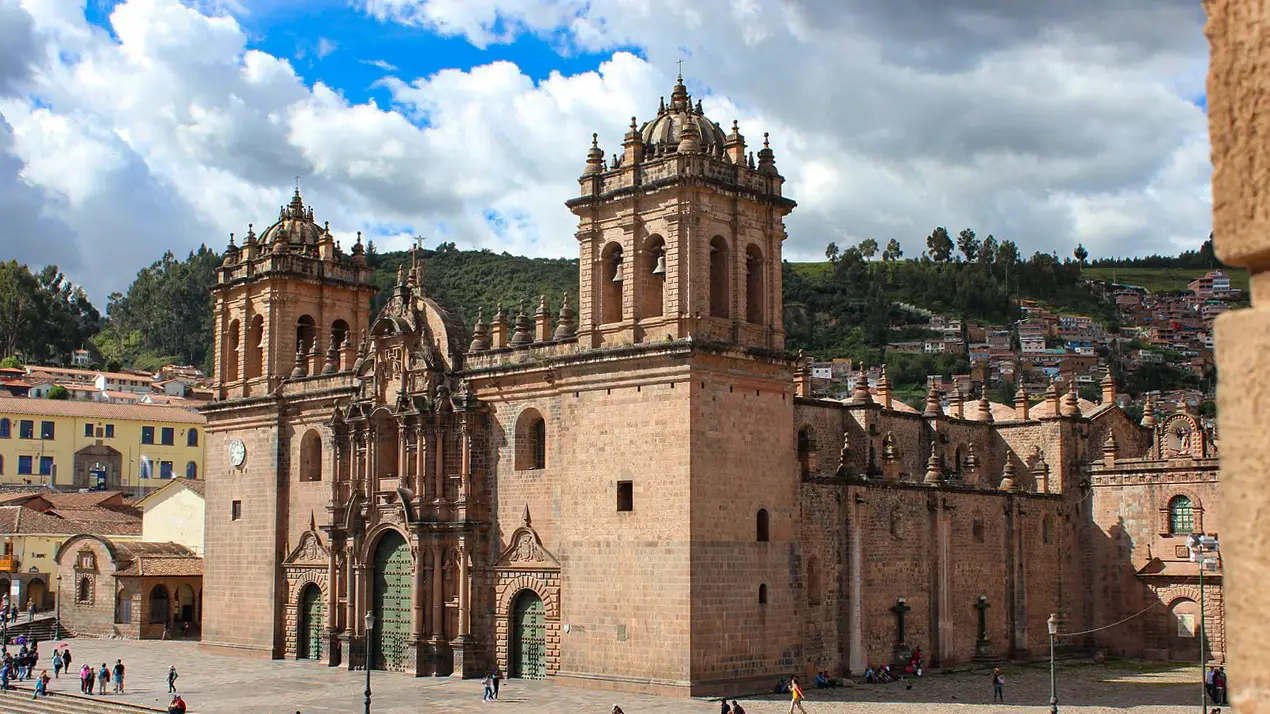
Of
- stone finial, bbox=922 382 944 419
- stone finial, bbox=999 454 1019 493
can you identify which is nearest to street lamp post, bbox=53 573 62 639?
stone finial, bbox=922 382 944 419

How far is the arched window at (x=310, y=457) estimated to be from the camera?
39.9m

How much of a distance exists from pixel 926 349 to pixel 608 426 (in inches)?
3463

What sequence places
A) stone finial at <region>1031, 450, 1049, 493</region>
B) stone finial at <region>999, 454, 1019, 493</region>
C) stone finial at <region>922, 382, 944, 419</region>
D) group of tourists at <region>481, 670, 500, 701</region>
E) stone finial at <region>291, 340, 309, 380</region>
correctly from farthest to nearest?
stone finial at <region>1031, 450, 1049, 493</region> < stone finial at <region>922, 382, 944, 419</region> < stone finial at <region>291, 340, 309, 380</region> < stone finial at <region>999, 454, 1019, 493</region> < group of tourists at <region>481, 670, 500, 701</region>

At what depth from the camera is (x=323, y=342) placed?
4222 centimetres

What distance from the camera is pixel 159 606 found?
4778cm

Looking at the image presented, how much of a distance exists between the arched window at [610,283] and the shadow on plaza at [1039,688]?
937cm

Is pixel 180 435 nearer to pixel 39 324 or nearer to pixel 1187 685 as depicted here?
pixel 39 324

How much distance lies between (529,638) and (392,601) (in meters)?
5.24

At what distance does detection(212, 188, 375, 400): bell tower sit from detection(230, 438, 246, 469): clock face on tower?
163 centimetres

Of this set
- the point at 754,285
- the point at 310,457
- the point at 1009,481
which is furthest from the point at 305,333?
the point at 1009,481

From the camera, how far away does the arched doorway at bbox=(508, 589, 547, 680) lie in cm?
3181

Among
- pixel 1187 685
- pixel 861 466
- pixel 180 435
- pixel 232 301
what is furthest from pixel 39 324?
pixel 1187 685

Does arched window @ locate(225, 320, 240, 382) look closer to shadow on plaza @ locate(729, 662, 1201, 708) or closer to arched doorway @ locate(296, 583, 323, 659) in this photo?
arched doorway @ locate(296, 583, 323, 659)

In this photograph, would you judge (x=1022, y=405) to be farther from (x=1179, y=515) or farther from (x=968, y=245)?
(x=968, y=245)
